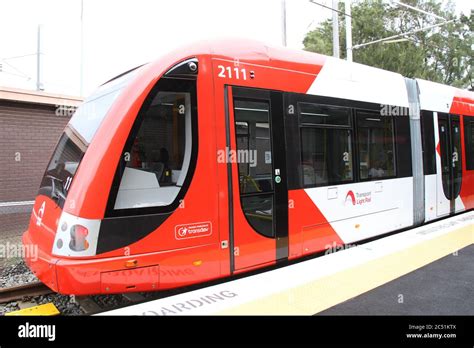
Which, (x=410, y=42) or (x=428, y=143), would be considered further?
(x=410, y=42)

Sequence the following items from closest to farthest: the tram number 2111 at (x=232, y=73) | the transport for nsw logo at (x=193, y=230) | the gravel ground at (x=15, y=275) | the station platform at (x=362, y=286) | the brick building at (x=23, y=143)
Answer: the station platform at (x=362, y=286) → the transport for nsw logo at (x=193, y=230) → the tram number 2111 at (x=232, y=73) → the gravel ground at (x=15, y=275) → the brick building at (x=23, y=143)

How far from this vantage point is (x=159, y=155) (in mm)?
4078

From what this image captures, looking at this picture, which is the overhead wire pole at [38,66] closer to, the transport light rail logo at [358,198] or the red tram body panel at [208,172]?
the red tram body panel at [208,172]

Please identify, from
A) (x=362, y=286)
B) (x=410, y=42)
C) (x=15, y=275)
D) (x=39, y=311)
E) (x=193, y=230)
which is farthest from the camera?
(x=410, y=42)

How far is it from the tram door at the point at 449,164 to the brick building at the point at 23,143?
9.03 meters

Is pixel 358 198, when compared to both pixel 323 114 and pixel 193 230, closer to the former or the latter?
pixel 323 114

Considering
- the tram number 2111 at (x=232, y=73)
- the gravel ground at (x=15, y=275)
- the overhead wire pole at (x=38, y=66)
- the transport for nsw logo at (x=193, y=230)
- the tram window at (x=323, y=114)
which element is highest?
the overhead wire pole at (x=38, y=66)

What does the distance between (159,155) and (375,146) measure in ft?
13.2

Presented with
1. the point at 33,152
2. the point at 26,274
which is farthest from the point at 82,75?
the point at 26,274

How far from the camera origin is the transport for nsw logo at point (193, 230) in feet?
13.1

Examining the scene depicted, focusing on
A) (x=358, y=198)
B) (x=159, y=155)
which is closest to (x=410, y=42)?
(x=358, y=198)

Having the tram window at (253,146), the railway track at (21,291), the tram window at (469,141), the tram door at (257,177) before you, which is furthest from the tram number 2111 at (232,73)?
the tram window at (469,141)

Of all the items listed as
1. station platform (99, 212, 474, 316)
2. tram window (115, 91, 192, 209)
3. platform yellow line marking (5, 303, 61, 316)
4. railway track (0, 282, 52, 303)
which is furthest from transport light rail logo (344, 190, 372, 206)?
railway track (0, 282, 52, 303)

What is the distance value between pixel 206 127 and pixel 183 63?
75cm
